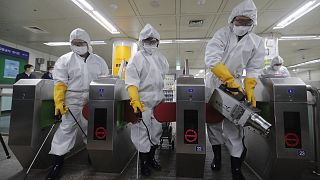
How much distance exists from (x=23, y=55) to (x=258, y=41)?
8484 millimetres

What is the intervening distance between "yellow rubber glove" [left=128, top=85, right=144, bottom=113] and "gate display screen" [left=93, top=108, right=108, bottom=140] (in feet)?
0.85

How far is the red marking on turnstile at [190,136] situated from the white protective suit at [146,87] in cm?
35

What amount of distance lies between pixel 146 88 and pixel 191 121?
53 centimetres

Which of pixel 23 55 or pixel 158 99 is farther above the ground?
pixel 23 55

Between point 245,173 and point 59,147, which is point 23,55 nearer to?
point 59,147

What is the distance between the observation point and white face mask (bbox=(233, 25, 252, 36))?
168 cm

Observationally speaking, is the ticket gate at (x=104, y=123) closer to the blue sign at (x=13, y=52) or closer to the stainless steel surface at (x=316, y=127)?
the stainless steel surface at (x=316, y=127)

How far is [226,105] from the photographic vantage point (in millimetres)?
1521

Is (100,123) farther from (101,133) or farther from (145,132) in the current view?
(145,132)

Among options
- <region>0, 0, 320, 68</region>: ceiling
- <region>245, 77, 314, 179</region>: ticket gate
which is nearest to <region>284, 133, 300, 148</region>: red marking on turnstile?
<region>245, 77, 314, 179</region>: ticket gate

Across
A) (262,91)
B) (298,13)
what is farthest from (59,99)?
(298,13)

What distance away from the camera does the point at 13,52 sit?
273 inches

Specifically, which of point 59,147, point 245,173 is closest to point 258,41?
point 245,173

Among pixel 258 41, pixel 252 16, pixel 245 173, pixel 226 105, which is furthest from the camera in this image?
pixel 245 173
